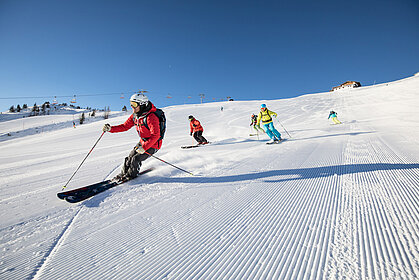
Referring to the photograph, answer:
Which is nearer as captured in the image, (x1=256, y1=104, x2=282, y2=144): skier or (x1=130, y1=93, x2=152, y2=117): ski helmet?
(x1=130, y1=93, x2=152, y2=117): ski helmet

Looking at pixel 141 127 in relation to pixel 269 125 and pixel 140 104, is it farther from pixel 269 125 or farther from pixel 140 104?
pixel 269 125

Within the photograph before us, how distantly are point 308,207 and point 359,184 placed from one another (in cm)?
132

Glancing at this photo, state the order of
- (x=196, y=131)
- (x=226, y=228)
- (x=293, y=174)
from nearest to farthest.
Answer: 1. (x=226, y=228)
2. (x=293, y=174)
3. (x=196, y=131)

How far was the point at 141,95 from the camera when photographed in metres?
3.89

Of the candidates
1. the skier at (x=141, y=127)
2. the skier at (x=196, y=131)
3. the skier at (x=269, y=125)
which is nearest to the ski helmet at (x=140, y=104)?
the skier at (x=141, y=127)

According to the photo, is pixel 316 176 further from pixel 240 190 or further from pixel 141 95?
pixel 141 95

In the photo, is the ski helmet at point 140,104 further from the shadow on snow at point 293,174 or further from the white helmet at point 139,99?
the shadow on snow at point 293,174

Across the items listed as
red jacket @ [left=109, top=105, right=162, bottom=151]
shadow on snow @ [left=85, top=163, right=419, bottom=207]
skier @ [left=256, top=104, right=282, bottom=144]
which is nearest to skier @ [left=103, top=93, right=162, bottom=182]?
red jacket @ [left=109, top=105, right=162, bottom=151]

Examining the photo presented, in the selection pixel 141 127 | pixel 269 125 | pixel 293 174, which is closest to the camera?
pixel 293 174

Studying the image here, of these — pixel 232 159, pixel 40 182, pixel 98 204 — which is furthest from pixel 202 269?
Result: pixel 40 182

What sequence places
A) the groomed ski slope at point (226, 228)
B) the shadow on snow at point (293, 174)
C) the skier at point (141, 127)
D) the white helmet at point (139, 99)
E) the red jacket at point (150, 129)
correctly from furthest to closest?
the white helmet at point (139, 99), the skier at point (141, 127), the red jacket at point (150, 129), the shadow on snow at point (293, 174), the groomed ski slope at point (226, 228)

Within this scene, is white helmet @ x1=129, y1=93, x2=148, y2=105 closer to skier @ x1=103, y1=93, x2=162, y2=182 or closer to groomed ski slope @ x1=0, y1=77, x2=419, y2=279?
skier @ x1=103, y1=93, x2=162, y2=182

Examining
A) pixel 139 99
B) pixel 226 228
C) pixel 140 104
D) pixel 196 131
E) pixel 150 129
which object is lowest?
pixel 226 228

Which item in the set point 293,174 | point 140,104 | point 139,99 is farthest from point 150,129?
point 293,174
